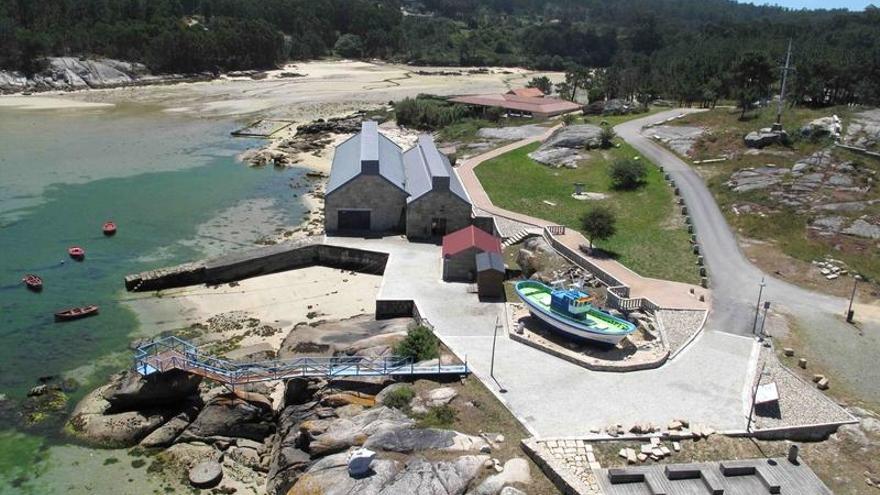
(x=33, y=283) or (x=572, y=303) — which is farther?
(x=33, y=283)


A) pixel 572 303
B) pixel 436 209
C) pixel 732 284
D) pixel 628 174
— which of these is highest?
pixel 628 174

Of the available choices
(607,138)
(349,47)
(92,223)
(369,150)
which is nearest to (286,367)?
(369,150)

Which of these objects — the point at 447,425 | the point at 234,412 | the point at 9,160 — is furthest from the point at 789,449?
the point at 9,160

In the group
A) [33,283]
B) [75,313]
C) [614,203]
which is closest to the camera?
[75,313]

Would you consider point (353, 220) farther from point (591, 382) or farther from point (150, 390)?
point (591, 382)

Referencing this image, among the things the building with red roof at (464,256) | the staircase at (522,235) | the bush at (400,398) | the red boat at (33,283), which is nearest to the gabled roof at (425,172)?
the staircase at (522,235)

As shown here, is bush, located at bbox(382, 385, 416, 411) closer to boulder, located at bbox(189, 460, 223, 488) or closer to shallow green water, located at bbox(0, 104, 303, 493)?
boulder, located at bbox(189, 460, 223, 488)

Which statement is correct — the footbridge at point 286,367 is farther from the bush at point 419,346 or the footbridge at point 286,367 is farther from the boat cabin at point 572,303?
the boat cabin at point 572,303
